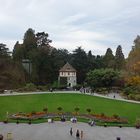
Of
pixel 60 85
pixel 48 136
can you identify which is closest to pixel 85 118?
pixel 48 136

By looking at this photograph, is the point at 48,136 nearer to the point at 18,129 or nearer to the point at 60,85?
the point at 18,129

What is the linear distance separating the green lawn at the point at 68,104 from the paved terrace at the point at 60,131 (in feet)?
19.2

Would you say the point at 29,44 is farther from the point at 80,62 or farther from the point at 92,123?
the point at 92,123

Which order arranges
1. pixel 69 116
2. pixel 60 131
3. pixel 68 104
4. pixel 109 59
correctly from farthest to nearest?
pixel 109 59
pixel 68 104
pixel 69 116
pixel 60 131

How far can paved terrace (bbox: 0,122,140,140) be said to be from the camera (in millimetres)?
39875

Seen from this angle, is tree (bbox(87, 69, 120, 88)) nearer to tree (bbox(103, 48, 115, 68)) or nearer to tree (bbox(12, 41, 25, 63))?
tree (bbox(12, 41, 25, 63))

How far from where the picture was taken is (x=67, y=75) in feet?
328

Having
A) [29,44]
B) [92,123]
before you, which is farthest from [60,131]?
[29,44]

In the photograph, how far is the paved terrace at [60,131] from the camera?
3988cm

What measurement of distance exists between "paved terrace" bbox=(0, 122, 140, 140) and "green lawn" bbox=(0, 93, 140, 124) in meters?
5.86

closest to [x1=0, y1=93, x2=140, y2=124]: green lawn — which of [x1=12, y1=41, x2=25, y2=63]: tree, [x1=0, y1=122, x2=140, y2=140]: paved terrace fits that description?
[x1=0, y1=122, x2=140, y2=140]: paved terrace

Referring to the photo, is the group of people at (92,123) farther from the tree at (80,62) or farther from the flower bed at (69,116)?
the tree at (80,62)

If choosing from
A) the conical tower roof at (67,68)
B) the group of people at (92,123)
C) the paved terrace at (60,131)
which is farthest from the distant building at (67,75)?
the paved terrace at (60,131)

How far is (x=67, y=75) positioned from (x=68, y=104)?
40160mm
